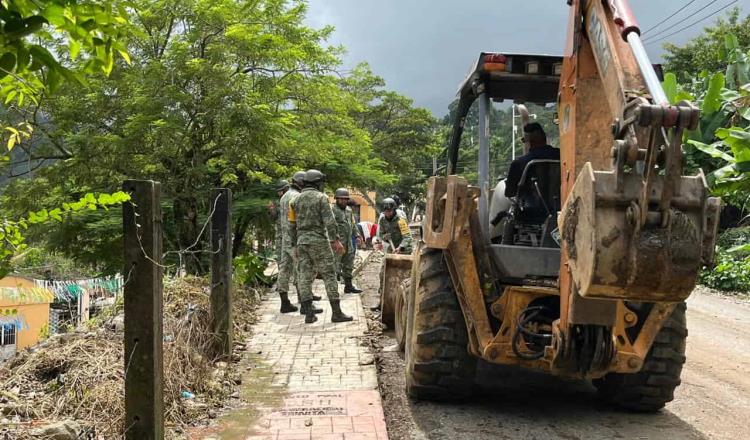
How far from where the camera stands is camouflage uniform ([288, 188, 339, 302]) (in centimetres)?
892

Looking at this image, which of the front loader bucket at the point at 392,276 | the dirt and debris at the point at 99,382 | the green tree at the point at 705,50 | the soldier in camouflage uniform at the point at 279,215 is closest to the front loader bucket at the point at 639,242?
the dirt and debris at the point at 99,382

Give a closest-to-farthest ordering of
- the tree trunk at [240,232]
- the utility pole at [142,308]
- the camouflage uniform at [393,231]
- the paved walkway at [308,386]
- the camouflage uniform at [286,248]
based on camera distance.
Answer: the utility pole at [142,308], the paved walkway at [308,386], the camouflage uniform at [286,248], the camouflage uniform at [393,231], the tree trunk at [240,232]

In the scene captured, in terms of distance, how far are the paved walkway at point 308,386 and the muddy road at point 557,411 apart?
8.7 inches

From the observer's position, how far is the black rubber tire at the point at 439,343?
525 cm

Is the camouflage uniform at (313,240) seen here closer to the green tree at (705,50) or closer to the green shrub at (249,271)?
the green shrub at (249,271)

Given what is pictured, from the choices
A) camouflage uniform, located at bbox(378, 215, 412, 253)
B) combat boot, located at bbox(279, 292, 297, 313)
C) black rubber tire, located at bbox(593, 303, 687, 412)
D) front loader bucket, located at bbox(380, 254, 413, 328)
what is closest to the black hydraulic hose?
black rubber tire, located at bbox(593, 303, 687, 412)

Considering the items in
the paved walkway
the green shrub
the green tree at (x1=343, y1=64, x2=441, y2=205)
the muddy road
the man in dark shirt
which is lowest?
the muddy road

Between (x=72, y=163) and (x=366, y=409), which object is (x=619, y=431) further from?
(x=72, y=163)

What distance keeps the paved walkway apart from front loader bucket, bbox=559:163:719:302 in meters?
2.16

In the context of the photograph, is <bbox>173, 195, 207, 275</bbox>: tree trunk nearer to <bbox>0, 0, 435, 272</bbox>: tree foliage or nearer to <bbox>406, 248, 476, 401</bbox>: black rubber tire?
<bbox>0, 0, 435, 272</bbox>: tree foliage

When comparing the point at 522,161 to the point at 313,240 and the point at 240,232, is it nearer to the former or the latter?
the point at 313,240

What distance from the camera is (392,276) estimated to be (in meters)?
8.49

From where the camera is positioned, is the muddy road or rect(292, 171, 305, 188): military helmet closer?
the muddy road

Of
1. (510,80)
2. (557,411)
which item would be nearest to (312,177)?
(510,80)
